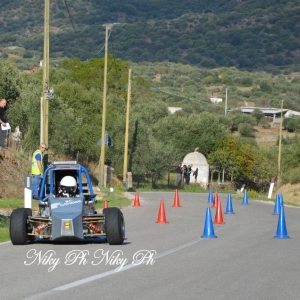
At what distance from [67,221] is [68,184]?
1641 mm

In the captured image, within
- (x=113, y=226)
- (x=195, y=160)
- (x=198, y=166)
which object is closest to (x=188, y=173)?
(x=198, y=166)

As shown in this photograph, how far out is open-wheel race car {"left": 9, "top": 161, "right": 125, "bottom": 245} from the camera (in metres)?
15.4

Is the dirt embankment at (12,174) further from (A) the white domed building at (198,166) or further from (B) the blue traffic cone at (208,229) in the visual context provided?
(A) the white domed building at (198,166)

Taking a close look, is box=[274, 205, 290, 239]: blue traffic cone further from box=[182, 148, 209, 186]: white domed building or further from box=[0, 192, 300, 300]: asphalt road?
box=[182, 148, 209, 186]: white domed building

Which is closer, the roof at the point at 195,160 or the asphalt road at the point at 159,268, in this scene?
the asphalt road at the point at 159,268

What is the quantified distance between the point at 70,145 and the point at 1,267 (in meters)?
46.7

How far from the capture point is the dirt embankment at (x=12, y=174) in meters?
33.0

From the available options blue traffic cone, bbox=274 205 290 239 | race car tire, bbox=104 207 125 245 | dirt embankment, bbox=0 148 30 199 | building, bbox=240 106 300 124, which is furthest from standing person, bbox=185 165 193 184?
building, bbox=240 106 300 124

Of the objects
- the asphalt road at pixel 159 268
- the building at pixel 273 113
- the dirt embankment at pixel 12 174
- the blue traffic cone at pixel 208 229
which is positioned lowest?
the asphalt road at pixel 159 268

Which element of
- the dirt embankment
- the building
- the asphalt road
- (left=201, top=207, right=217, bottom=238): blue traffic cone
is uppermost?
the building

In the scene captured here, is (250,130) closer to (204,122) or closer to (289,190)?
(204,122)

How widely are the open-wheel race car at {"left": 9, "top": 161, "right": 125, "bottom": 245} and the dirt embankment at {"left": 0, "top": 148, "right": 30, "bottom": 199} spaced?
1592cm

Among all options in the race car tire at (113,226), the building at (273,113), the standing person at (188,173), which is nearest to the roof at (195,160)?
the standing person at (188,173)

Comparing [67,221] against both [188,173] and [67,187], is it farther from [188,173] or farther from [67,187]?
[188,173]
